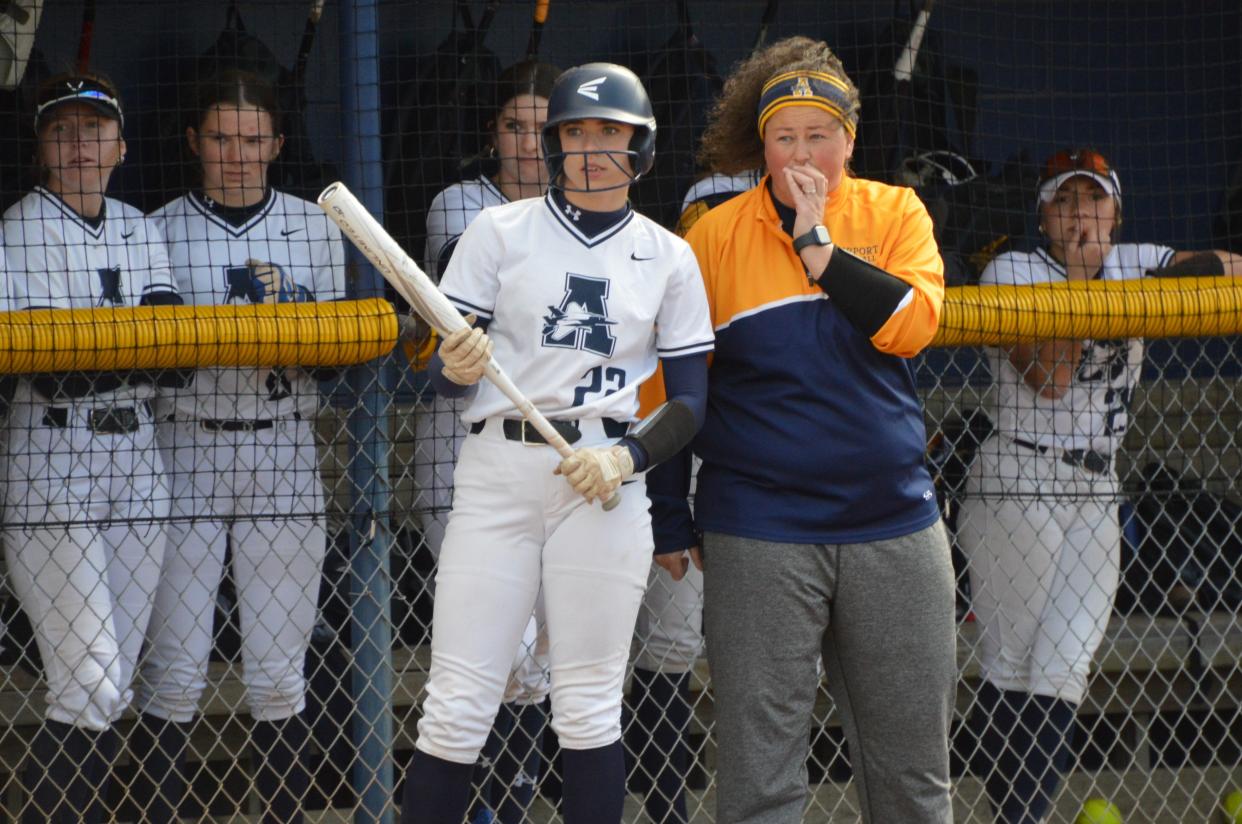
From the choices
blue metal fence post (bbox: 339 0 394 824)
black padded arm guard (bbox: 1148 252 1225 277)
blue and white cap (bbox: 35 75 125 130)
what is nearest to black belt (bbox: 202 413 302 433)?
blue metal fence post (bbox: 339 0 394 824)

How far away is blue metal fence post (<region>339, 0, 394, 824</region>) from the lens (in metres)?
3.27

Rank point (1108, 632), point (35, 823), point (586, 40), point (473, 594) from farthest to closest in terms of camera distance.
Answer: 1. point (586, 40)
2. point (1108, 632)
3. point (35, 823)
4. point (473, 594)

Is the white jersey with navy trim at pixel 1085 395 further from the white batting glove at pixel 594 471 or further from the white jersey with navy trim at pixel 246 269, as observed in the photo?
the white jersey with navy trim at pixel 246 269

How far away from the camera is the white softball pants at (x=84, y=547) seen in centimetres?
319

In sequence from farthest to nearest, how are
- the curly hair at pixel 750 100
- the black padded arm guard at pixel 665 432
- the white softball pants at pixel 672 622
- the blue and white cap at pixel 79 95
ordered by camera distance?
1. the white softball pants at pixel 672 622
2. the blue and white cap at pixel 79 95
3. the curly hair at pixel 750 100
4. the black padded arm guard at pixel 665 432

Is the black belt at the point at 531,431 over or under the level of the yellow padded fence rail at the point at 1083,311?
under

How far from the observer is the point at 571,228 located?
2602mm

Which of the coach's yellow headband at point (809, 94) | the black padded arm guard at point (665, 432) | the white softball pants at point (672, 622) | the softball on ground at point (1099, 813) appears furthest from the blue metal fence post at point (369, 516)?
the softball on ground at point (1099, 813)

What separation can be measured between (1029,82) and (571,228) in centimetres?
301

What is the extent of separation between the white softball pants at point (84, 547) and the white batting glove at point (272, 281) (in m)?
0.38

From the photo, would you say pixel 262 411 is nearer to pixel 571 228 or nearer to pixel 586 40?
pixel 571 228

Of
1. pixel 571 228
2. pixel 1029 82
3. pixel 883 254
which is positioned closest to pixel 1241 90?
pixel 1029 82

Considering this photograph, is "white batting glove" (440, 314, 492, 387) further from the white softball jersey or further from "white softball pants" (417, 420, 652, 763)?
the white softball jersey

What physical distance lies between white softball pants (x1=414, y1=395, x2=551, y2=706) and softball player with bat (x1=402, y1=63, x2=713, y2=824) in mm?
635
